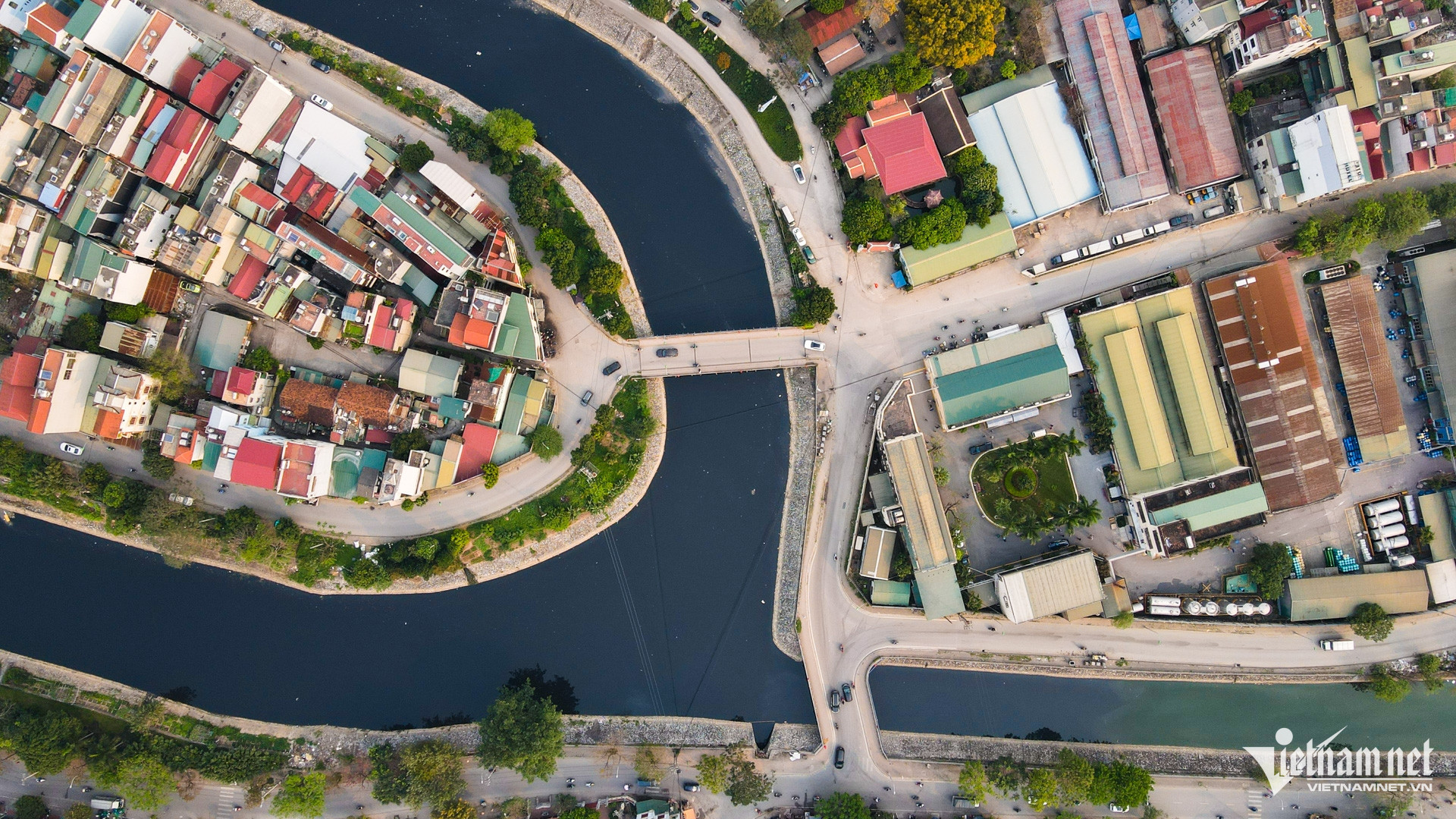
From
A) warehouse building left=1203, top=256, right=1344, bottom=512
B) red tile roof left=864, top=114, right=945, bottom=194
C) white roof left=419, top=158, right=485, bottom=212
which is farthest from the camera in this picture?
red tile roof left=864, top=114, right=945, bottom=194

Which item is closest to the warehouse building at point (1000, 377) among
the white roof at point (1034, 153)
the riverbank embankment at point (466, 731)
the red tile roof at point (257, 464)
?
the white roof at point (1034, 153)

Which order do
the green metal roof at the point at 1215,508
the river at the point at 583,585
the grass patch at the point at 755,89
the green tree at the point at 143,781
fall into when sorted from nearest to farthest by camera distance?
the green metal roof at the point at 1215,508 → the green tree at the point at 143,781 → the grass patch at the point at 755,89 → the river at the point at 583,585

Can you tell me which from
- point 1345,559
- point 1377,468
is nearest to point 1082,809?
point 1345,559

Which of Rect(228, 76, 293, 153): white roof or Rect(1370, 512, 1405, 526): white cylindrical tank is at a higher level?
Rect(228, 76, 293, 153): white roof

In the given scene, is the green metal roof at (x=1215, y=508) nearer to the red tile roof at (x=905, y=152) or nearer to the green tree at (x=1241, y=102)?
the green tree at (x=1241, y=102)

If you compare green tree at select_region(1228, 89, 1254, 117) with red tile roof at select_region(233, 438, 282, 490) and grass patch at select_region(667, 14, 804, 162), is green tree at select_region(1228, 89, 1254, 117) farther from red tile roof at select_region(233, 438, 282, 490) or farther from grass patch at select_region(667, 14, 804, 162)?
red tile roof at select_region(233, 438, 282, 490)

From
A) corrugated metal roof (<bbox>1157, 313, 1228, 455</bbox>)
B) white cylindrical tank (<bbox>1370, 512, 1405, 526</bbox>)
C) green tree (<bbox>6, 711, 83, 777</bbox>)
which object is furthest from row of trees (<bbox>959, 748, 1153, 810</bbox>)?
green tree (<bbox>6, 711, 83, 777</bbox>)
